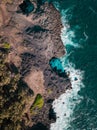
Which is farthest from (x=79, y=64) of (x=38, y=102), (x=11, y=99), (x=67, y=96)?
(x=11, y=99)

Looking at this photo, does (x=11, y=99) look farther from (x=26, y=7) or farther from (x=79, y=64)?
(x=26, y=7)

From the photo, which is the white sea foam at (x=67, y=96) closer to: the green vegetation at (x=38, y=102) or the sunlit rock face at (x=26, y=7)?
the green vegetation at (x=38, y=102)

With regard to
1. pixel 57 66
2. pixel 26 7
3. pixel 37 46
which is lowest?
pixel 57 66

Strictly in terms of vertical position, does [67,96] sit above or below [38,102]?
above

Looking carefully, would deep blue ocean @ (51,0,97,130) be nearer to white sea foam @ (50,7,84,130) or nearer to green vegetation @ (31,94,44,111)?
white sea foam @ (50,7,84,130)

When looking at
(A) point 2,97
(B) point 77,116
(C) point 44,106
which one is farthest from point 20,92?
(B) point 77,116

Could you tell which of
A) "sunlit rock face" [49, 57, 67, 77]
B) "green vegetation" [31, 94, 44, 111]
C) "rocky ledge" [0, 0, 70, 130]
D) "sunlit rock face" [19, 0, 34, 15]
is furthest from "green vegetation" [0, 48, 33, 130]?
"sunlit rock face" [19, 0, 34, 15]

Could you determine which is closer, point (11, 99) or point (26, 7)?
point (11, 99)

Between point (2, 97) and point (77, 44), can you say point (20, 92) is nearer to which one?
point (2, 97)
